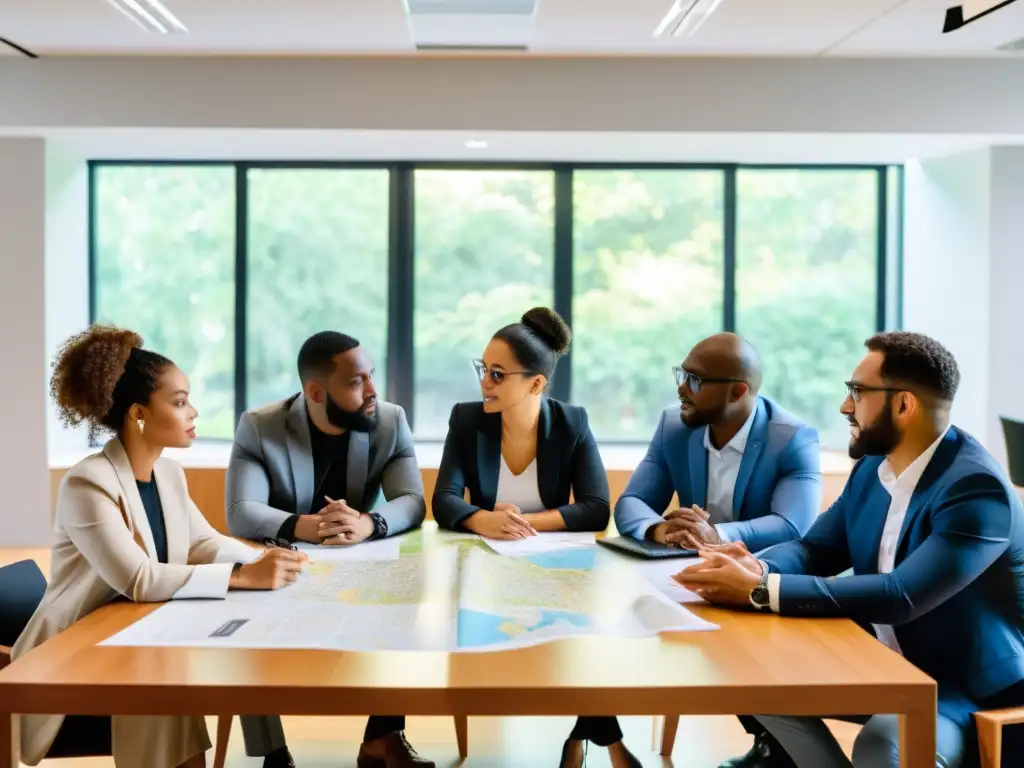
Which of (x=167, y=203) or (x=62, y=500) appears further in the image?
(x=167, y=203)

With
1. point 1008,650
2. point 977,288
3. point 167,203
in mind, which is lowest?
point 1008,650

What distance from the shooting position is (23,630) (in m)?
2.41

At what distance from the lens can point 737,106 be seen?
630 cm

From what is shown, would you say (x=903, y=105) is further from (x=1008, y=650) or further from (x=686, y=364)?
(x=1008, y=650)

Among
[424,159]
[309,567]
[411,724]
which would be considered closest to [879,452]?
[309,567]

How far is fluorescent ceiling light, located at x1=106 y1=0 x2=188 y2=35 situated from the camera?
5070 millimetres

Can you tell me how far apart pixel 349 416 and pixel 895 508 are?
165 cm

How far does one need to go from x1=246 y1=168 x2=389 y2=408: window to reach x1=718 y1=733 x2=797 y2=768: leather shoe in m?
4.70

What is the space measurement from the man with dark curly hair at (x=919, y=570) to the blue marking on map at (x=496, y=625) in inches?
12.6

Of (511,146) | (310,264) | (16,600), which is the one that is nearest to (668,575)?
(16,600)

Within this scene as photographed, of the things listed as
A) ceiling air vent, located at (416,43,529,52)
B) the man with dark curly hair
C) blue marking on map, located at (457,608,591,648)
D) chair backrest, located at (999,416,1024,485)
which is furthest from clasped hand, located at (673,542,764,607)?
ceiling air vent, located at (416,43,529,52)

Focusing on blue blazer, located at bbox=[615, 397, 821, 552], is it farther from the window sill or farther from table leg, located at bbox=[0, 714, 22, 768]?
the window sill

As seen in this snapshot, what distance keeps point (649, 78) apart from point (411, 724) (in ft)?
13.5

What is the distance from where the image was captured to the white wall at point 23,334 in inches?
264
